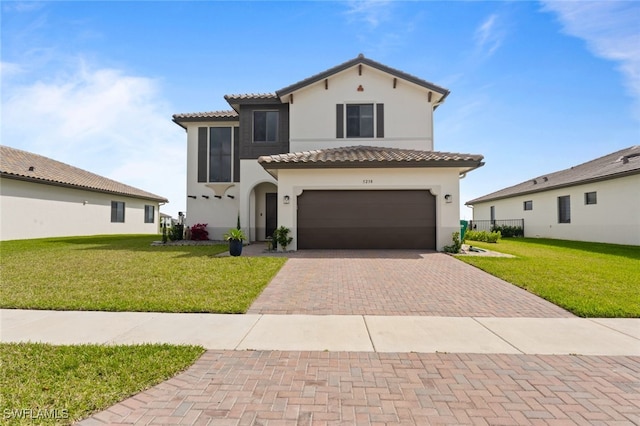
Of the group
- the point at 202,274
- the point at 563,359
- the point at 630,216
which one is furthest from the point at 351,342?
the point at 630,216

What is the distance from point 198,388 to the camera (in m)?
3.09

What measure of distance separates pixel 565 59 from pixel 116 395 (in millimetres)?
16238

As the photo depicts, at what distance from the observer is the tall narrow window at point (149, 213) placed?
28359mm

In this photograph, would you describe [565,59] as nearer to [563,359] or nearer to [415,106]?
[415,106]

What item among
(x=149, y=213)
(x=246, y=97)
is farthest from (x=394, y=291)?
(x=149, y=213)

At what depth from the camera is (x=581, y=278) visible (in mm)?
8055

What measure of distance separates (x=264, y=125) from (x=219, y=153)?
3608 mm

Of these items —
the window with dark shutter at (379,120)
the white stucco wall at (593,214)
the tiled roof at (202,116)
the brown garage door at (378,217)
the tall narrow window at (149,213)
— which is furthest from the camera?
the tall narrow window at (149,213)

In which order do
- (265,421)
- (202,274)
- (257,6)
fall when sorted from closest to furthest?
(265,421) → (202,274) → (257,6)

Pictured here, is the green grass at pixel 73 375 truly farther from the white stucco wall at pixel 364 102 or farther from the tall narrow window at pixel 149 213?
the tall narrow window at pixel 149 213

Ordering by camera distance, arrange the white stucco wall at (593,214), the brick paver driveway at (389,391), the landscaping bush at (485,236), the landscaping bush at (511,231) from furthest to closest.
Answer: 1. the landscaping bush at (511,231)
2. the landscaping bush at (485,236)
3. the white stucco wall at (593,214)
4. the brick paver driveway at (389,391)

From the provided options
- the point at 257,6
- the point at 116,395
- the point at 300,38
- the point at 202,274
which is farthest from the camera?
the point at 300,38

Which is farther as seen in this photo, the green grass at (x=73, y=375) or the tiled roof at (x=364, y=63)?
the tiled roof at (x=364, y=63)

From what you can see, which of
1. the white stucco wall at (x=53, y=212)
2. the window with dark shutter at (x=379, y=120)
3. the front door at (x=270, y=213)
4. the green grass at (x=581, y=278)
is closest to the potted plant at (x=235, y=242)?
the front door at (x=270, y=213)
